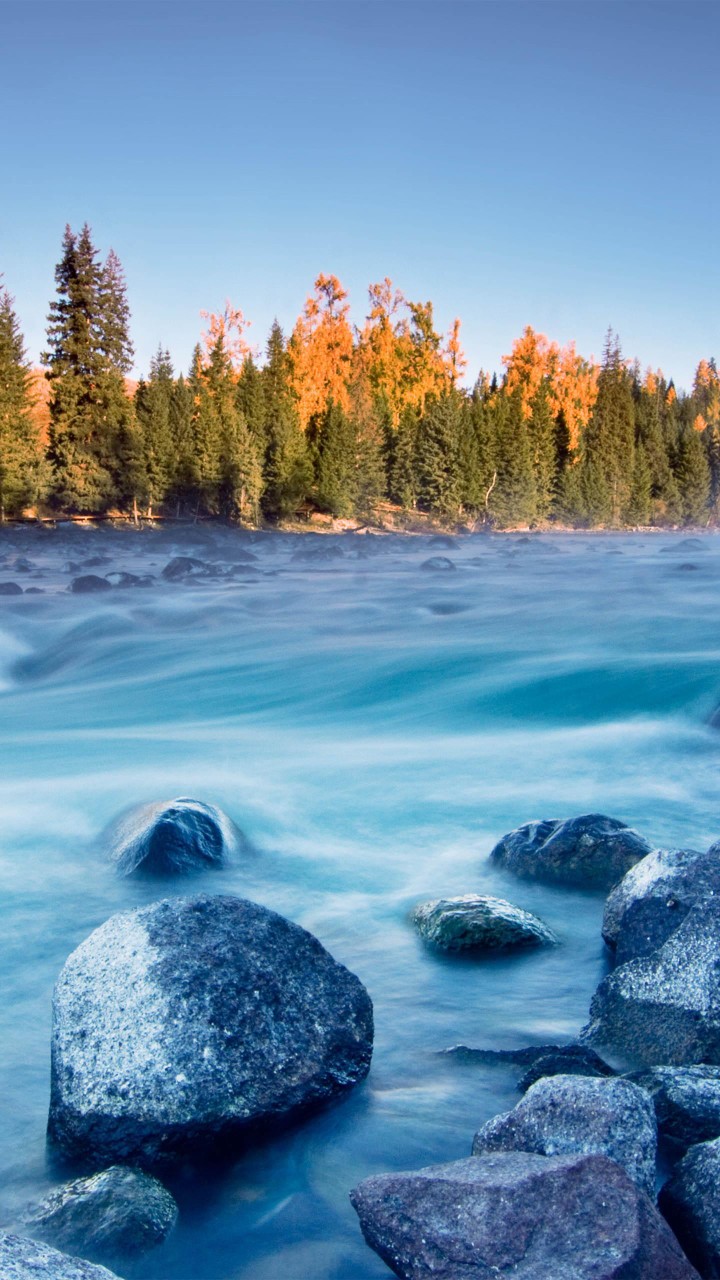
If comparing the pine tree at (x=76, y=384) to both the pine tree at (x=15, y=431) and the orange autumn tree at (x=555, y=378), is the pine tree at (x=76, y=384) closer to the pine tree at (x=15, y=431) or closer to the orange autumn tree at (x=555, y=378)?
the pine tree at (x=15, y=431)

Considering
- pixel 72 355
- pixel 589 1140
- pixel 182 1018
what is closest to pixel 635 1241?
pixel 589 1140

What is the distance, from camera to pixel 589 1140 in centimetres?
300

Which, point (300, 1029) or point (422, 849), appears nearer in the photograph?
point (300, 1029)

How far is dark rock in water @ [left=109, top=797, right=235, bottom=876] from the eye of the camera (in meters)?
6.00

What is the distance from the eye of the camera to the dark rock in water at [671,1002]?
3855 millimetres

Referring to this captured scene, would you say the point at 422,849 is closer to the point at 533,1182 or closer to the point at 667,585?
the point at 533,1182

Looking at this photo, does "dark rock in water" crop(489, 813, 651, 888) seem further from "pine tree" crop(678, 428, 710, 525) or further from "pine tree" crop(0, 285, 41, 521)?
"pine tree" crop(678, 428, 710, 525)

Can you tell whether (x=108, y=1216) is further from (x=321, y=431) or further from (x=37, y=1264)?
(x=321, y=431)

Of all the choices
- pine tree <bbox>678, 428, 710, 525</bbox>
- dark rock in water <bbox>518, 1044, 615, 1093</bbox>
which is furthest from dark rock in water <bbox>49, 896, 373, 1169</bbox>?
pine tree <bbox>678, 428, 710, 525</bbox>

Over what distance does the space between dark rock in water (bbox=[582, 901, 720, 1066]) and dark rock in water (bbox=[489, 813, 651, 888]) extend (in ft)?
5.21

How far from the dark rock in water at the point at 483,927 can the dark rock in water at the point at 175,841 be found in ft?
4.96

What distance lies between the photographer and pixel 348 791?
27.4 ft

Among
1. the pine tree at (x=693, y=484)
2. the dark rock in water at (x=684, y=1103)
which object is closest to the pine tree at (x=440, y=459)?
the pine tree at (x=693, y=484)

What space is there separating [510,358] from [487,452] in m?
19.1
